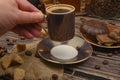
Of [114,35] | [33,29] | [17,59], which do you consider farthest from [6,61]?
[114,35]

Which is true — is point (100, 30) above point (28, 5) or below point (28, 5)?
below

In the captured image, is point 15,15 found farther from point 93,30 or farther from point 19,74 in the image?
point 93,30

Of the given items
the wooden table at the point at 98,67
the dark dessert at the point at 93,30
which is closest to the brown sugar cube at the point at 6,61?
the wooden table at the point at 98,67

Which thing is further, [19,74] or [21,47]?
[21,47]

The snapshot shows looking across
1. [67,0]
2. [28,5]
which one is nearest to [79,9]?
[67,0]

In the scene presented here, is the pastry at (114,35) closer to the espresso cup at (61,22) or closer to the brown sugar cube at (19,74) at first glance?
the espresso cup at (61,22)

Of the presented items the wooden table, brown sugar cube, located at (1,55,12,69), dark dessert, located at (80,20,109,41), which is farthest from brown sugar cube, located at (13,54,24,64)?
dark dessert, located at (80,20,109,41)

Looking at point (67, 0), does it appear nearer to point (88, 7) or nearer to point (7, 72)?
point (88, 7)
